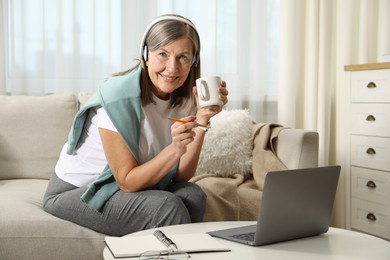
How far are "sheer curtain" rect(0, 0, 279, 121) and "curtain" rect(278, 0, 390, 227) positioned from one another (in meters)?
0.13

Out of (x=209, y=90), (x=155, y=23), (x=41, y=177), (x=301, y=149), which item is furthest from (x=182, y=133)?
(x=41, y=177)

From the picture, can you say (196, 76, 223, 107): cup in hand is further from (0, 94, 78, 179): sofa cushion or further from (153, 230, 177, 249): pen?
(0, 94, 78, 179): sofa cushion

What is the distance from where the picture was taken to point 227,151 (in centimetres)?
266

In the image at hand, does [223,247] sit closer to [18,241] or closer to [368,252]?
[368,252]

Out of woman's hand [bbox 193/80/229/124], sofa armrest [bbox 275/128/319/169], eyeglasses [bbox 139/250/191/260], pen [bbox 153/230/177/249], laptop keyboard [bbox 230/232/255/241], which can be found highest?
woman's hand [bbox 193/80/229/124]

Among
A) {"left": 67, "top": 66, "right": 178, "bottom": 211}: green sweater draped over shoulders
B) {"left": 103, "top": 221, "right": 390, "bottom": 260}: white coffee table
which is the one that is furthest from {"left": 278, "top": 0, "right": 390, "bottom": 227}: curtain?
{"left": 103, "top": 221, "right": 390, "bottom": 260}: white coffee table

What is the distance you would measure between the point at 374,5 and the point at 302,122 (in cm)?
74

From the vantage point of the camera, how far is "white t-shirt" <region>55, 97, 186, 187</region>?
1891 millimetres

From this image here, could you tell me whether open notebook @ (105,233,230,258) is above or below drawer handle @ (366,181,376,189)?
above

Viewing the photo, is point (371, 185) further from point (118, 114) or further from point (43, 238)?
point (43, 238)

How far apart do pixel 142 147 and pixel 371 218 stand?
1.41 metres

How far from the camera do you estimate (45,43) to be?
306 cm

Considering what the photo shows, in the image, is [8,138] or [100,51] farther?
[100,51]

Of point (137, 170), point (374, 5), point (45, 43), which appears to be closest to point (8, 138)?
point (45, 43)
